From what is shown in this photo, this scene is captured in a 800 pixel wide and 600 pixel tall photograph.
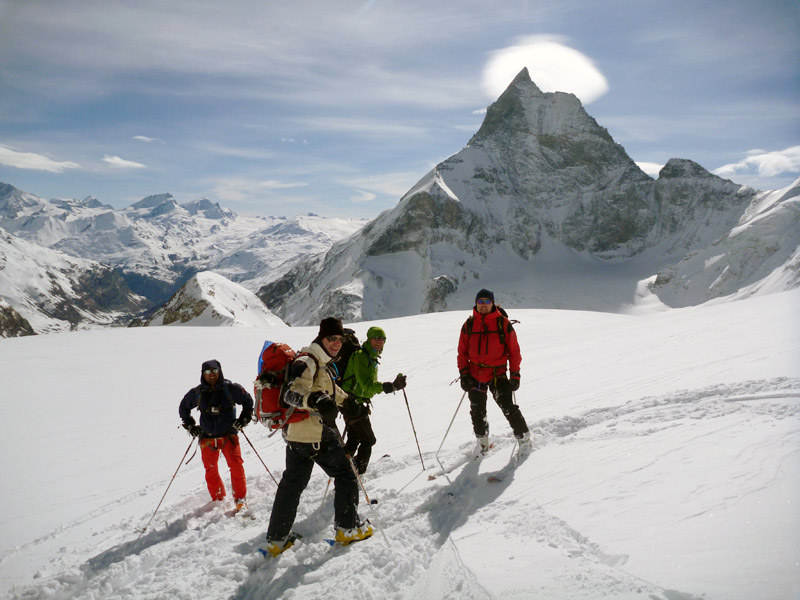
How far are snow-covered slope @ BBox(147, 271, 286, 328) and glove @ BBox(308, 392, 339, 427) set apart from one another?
44.1 metres

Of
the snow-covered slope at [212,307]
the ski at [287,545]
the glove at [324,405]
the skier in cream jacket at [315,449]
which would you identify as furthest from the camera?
the snow-covered slope at [212,307]

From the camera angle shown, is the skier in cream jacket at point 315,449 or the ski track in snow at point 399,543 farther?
the skier in cream jacket at point 315,449

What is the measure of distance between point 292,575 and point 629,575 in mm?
3308

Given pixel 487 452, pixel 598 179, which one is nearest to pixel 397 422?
pixel 487 452

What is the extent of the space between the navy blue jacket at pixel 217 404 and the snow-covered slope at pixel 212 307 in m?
41.8

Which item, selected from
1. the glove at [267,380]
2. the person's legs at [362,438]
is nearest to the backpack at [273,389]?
the glove at [267,380]

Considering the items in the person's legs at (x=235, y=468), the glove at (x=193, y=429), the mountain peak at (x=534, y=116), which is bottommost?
the person's legs at (x=235, y=468)

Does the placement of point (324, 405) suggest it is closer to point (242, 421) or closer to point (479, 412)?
point (242, 421)

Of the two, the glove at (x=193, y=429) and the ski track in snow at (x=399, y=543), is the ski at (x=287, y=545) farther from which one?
the glove at (x=193, y=429)

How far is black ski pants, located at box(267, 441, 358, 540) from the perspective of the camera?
16.5 feet

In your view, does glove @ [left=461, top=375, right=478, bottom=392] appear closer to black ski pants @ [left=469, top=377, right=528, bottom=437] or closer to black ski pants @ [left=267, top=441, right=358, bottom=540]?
black ski pants @ [left=469, top=377, right=528, bottom=437]

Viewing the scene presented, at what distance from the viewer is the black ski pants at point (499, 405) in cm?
655

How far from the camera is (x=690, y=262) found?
3622 inches

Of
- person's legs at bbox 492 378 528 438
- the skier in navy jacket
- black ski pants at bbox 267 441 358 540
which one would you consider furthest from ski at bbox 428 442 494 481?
the skier in navy jacket
